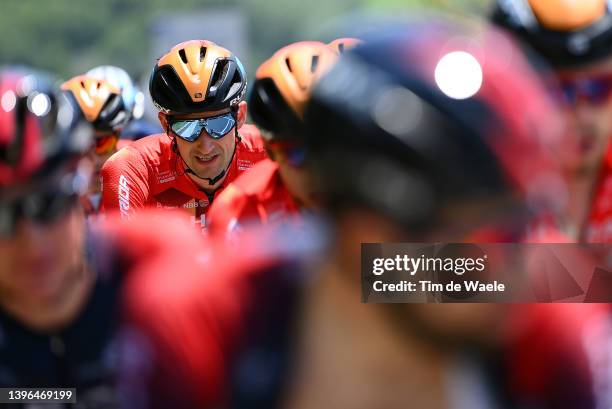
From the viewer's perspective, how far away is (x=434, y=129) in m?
1.95

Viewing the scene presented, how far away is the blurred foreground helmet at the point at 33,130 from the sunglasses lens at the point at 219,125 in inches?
139

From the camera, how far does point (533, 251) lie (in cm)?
227

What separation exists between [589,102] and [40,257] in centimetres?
194

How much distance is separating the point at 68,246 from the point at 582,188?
1998 mm

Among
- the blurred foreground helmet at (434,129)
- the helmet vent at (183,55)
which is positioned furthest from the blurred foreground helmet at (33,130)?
the helmet vent at (183,55)

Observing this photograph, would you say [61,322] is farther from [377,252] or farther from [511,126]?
[511,126]

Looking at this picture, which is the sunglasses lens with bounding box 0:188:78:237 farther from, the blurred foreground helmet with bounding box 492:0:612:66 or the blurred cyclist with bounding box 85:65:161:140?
the blurred cyclist with bounding box 85:65:161:140

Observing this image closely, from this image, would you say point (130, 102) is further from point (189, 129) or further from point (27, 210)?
point (27, 210)

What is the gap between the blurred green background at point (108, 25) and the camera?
172ft

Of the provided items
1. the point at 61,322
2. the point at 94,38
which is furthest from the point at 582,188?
the point at 94,38

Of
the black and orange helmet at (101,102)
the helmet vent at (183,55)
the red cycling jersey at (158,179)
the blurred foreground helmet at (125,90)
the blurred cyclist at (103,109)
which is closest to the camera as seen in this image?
the red cycling jersey at (158,179)

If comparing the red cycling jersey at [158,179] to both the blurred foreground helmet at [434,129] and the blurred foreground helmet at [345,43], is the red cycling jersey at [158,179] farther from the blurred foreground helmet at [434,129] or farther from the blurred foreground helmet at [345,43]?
the blurred foreground helmet at [434,129]

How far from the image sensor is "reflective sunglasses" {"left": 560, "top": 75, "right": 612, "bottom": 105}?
3.98 metres

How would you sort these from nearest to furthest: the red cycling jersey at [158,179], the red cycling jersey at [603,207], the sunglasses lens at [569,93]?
the sunglasses lens at [569,93] → the red cycling jersey at [603,207] → the red cycling jersey at [158,179]
